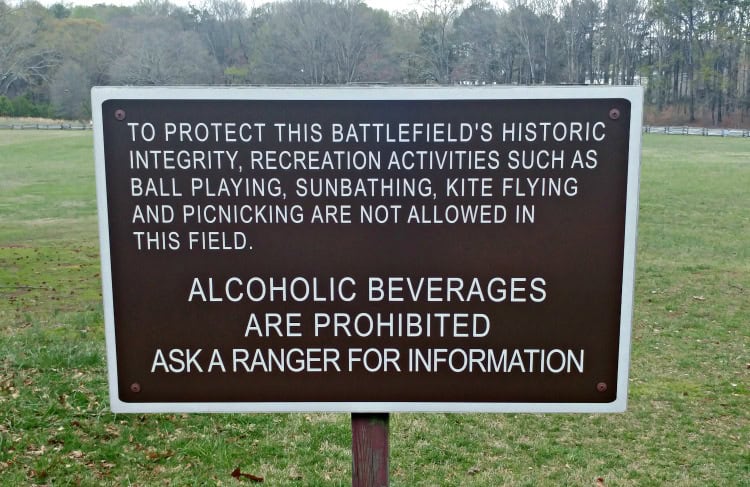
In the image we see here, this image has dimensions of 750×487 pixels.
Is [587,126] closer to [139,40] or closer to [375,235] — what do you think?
[375,235]

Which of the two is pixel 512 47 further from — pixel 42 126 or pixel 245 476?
pixel 245 476

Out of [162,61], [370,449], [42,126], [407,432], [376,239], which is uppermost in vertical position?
[162,61]

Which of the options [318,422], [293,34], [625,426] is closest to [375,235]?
[318,422]

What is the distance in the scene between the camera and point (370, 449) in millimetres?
2934

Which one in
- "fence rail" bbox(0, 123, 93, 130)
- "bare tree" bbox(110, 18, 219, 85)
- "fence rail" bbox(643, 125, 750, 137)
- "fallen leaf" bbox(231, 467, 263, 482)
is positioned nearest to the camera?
"fallen leaf" bbox(231, 467, 263, 482)

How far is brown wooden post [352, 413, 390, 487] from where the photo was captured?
2.91 meters

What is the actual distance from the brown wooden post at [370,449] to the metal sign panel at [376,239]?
0.65 ft

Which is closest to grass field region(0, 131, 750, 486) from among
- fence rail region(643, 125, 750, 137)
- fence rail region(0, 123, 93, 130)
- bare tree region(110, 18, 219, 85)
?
bare tree region(110, 18, 219, 85)

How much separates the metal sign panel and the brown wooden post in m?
0.20

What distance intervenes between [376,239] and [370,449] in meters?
0.84

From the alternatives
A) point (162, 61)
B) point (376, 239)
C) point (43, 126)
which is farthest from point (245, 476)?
point (162, 61)

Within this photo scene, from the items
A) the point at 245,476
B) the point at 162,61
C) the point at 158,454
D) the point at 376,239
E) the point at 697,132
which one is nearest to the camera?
the point at 376,239

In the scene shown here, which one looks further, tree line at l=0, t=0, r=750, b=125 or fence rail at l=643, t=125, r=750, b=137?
tree line at l=0, t=0, r=750, b=125

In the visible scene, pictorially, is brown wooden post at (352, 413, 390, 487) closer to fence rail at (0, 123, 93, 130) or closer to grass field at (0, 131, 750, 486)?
grass field at (0, 131, 750, 486)
